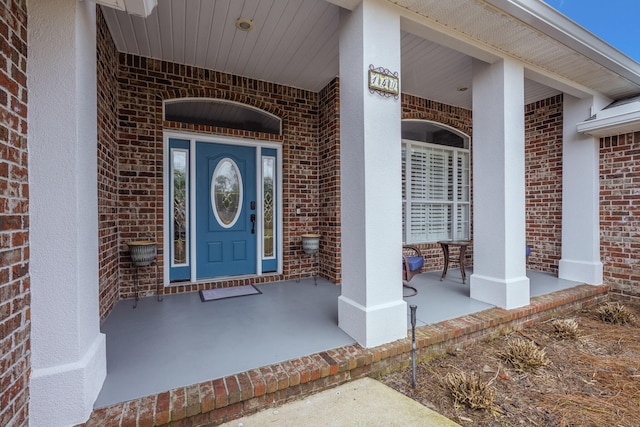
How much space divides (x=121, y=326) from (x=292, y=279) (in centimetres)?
225

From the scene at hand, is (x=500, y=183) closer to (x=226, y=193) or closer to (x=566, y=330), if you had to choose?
(x=566, y=330)

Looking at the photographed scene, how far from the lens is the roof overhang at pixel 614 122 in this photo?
12.2 feet

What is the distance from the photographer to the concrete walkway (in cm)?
170

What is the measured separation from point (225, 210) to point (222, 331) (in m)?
1.95

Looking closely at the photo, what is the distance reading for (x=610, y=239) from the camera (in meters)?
4.21

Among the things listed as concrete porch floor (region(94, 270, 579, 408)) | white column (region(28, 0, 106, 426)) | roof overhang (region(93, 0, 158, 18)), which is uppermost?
roof overhang (region(93, 0, 158, 18))

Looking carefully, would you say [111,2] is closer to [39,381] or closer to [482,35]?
[39,381]

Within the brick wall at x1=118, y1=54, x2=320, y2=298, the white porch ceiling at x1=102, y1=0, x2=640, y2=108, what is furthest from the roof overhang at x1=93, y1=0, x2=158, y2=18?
the brick wall at x1=118, y1=54, x2=320, y2=298

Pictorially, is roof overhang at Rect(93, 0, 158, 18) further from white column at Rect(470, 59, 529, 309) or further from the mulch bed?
white column at Rect(470, 59, 529, 309)

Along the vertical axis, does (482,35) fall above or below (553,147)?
above

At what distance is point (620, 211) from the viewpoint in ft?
13.4

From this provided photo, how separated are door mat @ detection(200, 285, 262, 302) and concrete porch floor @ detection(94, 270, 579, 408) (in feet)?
0.38

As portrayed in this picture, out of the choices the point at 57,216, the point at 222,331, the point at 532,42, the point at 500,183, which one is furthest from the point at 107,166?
the point at 532,42

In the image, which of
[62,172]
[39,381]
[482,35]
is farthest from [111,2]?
[482,35]
